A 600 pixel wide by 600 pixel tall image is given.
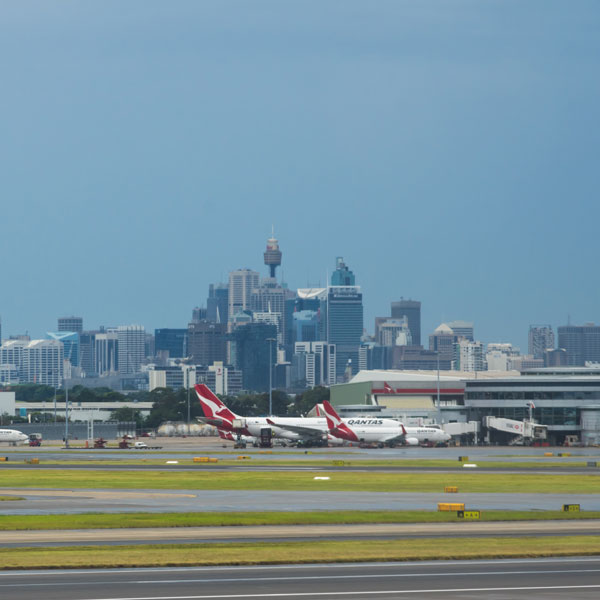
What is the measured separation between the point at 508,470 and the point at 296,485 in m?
28.0

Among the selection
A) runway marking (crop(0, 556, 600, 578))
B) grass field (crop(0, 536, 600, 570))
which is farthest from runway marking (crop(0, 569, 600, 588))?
grass field (crop(0, 536, 600, 570))

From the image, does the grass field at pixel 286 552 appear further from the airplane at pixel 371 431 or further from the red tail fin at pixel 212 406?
the red tail fin at pixel 212 406

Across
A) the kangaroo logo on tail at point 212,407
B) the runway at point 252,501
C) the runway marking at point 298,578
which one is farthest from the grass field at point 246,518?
the kangaroo logo on tail at point 212,407

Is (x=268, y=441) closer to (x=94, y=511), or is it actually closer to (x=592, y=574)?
(x=94, y=511)

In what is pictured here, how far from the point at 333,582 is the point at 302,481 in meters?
51.9

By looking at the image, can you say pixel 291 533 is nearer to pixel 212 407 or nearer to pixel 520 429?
pixel 212 407

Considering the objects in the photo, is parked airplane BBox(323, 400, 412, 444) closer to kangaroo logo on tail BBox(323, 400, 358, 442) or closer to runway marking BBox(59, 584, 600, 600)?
kangaroo logo on tail BBox(323, 400, 358, 442)

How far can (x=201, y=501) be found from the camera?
6638 cm

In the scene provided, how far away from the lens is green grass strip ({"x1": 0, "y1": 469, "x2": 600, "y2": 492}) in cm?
7869

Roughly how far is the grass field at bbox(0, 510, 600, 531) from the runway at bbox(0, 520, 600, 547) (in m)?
1.38

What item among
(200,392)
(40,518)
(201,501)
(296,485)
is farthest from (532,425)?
(40,518)

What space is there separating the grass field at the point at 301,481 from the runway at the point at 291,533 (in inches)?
939

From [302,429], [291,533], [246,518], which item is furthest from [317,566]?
[302,429]

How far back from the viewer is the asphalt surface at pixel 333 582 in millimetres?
31875
